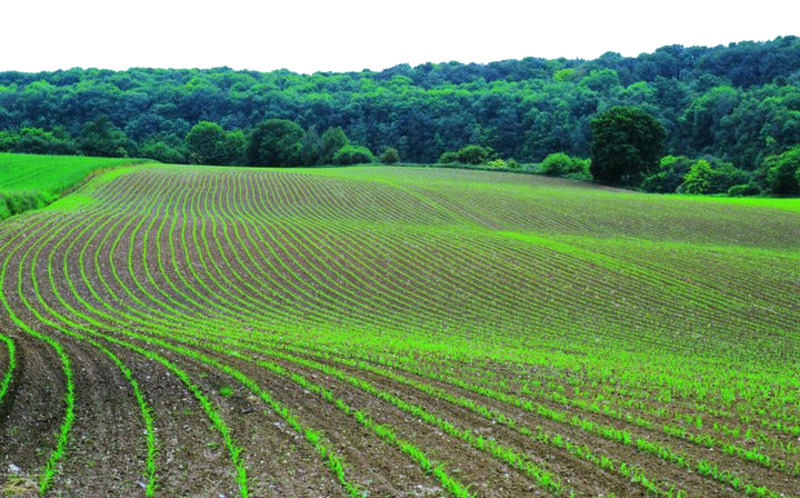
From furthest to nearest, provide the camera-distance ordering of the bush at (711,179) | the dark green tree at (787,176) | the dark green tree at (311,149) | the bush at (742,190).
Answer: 1. the dark green tree at (311,149)
2. the bush at (711,179)
3. the bush at (742,190)
4. the dark green tree at (787,176)

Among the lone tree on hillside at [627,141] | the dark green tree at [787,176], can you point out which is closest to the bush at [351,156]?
the lone tree on hillside at [627,141]

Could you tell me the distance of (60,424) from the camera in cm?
1070

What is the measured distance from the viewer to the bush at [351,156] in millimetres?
116625

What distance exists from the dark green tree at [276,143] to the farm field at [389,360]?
6843cm

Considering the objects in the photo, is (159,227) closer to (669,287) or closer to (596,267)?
(596,267)

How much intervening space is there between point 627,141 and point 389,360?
77.6m

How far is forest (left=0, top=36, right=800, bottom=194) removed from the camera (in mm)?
111562

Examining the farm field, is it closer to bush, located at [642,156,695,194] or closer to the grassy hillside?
the grassy hillside

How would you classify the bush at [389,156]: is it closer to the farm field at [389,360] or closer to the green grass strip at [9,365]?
the farm field at [389,360]

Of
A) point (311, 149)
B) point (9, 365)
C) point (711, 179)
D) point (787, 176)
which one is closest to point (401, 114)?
point (311, 149)

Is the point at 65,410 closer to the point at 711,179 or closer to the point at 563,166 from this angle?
the point at 563,166

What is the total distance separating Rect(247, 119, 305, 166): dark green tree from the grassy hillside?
24.3m

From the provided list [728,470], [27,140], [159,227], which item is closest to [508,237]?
[159,227]

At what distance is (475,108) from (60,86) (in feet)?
302
